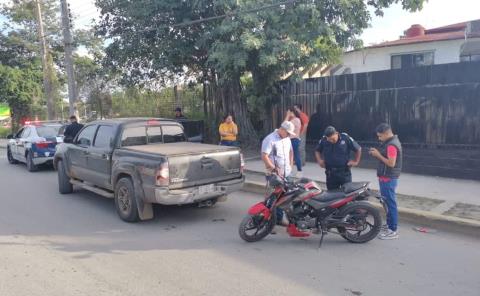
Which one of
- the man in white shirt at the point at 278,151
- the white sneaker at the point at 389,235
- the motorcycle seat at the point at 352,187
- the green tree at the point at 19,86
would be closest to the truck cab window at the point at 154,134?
the man in white shirt at the point at 278,151

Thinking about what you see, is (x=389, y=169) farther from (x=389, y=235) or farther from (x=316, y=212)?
(x=316, y=212)

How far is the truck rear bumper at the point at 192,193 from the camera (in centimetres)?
621

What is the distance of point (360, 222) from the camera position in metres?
5.54

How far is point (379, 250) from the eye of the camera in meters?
5.34

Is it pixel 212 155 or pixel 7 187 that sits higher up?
pixel 212 155

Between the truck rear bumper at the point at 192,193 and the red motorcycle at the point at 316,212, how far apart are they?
3.72 ft

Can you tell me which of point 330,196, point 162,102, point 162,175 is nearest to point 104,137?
point 162,175

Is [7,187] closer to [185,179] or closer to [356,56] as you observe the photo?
[185,179]

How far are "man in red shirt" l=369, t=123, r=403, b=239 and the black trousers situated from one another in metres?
0.54

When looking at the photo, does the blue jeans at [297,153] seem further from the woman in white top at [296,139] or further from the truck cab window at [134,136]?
the truck cab window at [134,136]

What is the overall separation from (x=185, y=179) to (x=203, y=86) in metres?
9.83

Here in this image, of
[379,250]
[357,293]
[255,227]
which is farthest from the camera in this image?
[255,227]

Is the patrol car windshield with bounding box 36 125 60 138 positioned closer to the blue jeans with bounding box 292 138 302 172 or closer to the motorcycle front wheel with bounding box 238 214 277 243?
the blue jeans with bounding box 292 138 302 172

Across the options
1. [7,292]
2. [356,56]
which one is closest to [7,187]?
[7,292]
